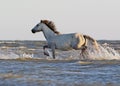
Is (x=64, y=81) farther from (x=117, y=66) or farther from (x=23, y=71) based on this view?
(x=117, y=66)

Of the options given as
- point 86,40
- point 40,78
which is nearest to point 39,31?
point 86,40

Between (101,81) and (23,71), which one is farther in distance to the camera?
(23,71)

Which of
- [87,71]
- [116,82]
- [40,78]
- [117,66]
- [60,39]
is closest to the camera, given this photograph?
[116,82]

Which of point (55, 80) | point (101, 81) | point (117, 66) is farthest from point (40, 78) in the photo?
point (117, 66)

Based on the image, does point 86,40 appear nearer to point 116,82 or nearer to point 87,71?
point 87,71

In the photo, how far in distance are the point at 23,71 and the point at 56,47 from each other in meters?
5.49

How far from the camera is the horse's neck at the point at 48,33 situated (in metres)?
21.5

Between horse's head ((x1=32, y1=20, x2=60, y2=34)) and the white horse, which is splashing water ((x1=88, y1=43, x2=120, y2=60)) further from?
horse's head ((x1=32, y1=20, x2=60, y2=34))

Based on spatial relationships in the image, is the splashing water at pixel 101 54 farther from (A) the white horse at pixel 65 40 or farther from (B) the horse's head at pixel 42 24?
(B) the horse's head at pixel 42 24

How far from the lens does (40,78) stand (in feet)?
45.5

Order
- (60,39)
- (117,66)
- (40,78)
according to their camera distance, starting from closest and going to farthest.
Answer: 1. (40,78)
2. (117,66)
3. (60,39)

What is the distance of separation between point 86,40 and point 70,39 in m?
0.75

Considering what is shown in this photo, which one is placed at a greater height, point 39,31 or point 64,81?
point 39,31

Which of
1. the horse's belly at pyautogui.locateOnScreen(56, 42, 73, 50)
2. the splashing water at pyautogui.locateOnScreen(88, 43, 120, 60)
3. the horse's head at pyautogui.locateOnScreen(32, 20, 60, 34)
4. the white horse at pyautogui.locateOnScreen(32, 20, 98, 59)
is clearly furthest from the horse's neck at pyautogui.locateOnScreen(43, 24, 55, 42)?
the splashing water at pyautogui.locateOnScreen(88, 43, 120, 60)
